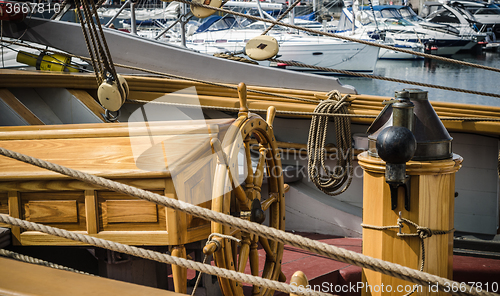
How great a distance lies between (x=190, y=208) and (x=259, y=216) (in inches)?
27.9

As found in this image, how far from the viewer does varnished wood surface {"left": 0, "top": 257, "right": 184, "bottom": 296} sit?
3.33ft

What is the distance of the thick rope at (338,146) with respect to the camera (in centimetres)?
325

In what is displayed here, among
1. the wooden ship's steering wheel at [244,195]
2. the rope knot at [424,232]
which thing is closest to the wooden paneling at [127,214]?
the wooden ship's steering wheel at [244,195]

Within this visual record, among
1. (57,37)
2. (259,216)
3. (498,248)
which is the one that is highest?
(57,37)

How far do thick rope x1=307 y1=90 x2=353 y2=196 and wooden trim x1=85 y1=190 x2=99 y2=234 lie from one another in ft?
6.16

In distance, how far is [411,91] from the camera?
1.86 meters

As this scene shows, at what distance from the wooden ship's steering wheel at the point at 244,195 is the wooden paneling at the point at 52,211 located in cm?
51

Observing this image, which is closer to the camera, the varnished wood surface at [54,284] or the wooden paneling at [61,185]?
the varnished wood surface at [54,284]

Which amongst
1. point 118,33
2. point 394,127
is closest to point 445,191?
point 394,127

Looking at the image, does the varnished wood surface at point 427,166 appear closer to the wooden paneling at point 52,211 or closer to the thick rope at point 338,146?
the wooden paneling at point 52,211

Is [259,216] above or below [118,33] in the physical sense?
below

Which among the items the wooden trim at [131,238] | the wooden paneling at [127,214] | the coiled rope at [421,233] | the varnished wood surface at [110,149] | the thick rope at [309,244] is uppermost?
the varnished wood surface at [110,149]

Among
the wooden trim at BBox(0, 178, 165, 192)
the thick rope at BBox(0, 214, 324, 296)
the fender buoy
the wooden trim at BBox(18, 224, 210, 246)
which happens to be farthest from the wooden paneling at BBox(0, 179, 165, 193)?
the fender buoy

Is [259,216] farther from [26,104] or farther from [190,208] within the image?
[26,104]
